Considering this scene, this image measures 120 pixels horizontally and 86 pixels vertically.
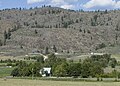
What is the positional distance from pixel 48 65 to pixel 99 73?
1282 inches

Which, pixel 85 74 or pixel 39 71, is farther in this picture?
pixel 39 71

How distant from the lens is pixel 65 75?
154 meters

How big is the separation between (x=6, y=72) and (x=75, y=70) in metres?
32.8

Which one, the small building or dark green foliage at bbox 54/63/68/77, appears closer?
dark green foliage at bbox 54/63/68/77

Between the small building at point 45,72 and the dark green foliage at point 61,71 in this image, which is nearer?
the dark green foliage at point 61,71

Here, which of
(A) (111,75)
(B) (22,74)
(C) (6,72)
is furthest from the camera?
(C) (6,72)

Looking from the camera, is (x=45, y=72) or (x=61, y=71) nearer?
(x=61, y=71)

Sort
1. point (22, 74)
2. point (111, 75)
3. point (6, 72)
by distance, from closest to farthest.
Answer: point (111, 75), point (22, 74), point (6, 72)

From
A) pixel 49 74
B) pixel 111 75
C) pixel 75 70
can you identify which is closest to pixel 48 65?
pixel 49 74

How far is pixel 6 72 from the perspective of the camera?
169250mm

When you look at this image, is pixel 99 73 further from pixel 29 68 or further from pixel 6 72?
pixel 6 72

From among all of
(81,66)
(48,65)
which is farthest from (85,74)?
(48,65)

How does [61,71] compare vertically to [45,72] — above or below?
above

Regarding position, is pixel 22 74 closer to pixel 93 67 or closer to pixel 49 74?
pixel 49 74
